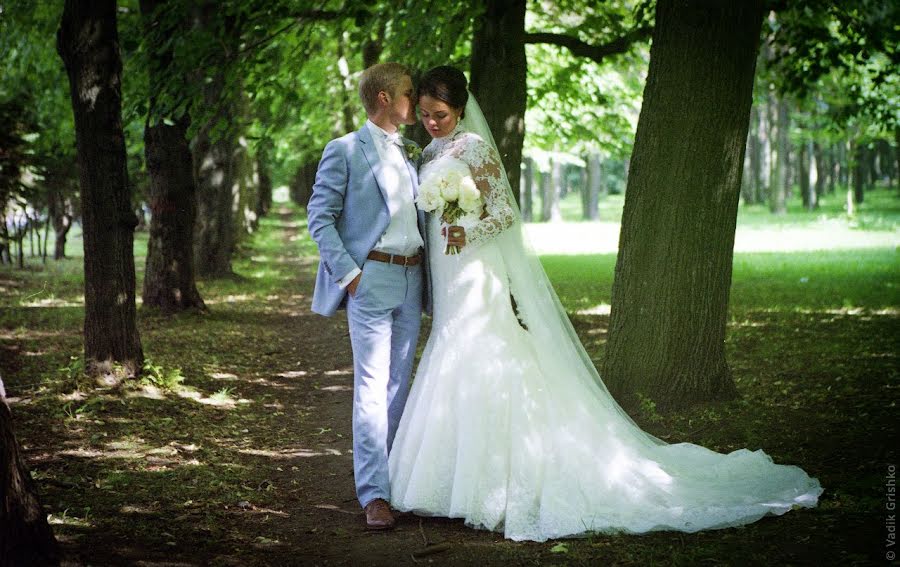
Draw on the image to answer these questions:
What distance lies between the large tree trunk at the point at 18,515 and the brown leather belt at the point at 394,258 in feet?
6.63

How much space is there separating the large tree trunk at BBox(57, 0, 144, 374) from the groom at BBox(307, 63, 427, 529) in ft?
12.6

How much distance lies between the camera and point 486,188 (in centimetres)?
503

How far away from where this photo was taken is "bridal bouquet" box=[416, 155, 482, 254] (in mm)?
4793

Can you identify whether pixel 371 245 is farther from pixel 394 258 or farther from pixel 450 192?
pixel 450 192

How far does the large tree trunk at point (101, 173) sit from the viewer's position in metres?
7.85

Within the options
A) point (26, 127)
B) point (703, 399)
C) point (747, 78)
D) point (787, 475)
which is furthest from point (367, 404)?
point (26, 127)

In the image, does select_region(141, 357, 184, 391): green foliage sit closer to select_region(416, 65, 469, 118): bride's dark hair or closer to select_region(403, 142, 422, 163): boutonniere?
select_region(403, 142, 422, 163): boutonniere

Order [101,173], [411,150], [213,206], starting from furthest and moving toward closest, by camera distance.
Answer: [213,206] → [101,173] → [411,150]

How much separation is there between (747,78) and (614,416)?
3014mm

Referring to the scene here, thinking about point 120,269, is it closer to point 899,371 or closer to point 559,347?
point 559,347

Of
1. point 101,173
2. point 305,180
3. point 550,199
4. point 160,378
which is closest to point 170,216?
point 101,173

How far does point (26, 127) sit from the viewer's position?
17.0 metres

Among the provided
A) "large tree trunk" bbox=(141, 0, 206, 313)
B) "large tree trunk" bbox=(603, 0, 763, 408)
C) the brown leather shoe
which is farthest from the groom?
"large tree trunk" bbox=(141, 0, 206, 313)

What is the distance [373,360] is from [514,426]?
894mm
